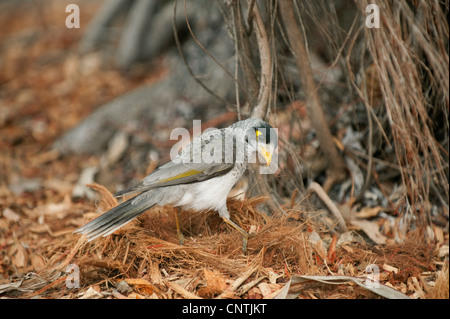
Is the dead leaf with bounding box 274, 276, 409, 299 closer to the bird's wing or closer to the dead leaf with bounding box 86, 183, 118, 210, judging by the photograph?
the bird's wing

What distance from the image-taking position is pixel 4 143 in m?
5.39

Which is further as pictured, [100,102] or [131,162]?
[100,102]

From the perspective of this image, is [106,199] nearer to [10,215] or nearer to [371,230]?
[10,215]

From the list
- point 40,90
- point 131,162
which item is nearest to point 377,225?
point 131,162

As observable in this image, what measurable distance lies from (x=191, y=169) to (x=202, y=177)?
0.27 ft

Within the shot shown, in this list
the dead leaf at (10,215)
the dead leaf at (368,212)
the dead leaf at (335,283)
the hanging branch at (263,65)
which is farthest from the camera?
the dead leaf at (10,215)

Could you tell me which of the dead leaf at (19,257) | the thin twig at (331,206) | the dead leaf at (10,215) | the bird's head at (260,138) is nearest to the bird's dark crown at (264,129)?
the bird's head at (260,138)

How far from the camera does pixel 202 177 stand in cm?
265

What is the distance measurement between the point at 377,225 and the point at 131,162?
264 cm

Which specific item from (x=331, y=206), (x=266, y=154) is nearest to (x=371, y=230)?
(x=331, y=206)

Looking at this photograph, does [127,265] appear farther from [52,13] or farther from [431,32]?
[52,13]

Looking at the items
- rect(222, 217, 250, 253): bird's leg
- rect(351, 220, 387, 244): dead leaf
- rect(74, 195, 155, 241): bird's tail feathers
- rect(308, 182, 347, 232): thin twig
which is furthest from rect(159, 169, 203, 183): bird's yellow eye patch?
rect(351, 220, 387, 244): dead leaf

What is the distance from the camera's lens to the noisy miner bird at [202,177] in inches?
102

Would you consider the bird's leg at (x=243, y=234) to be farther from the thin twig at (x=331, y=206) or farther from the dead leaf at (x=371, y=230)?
the dead leaf at (x=371, y=230)
